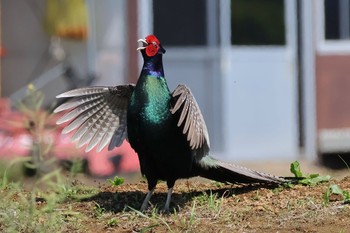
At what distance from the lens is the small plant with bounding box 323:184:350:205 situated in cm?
582

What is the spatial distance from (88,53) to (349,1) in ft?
12.5

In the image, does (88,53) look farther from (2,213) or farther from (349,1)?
(2,213)

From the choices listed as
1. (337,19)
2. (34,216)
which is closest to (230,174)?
(34,216)

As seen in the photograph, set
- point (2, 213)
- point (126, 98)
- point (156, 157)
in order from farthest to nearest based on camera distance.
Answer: point (126, 98), point (156, 157), point (2, 213)

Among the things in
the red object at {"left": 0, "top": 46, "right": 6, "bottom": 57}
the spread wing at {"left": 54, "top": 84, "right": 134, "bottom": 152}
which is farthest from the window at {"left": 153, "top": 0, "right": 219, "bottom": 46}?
the spread wing at {"left": 54, "top": 84, "right": 134, "bottom": 152}

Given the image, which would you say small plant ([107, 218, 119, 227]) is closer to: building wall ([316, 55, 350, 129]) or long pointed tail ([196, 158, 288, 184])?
long pointed tail ([196, 158, 288, 184])

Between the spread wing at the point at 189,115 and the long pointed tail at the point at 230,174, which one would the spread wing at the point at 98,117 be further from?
the spread wing at the point at 189,115

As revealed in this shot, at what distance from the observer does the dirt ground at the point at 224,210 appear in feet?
17.6

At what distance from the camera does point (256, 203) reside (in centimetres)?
596

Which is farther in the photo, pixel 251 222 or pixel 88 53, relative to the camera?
pixel 88 53

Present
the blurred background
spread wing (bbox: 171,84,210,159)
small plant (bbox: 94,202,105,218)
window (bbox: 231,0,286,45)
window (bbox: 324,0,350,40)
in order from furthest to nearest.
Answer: window (bbox: 324,0,350,40), window (bbox: 231,0,286,45), the blurred background, small plant (bbox: 94,202,105,218), spread wing (bbox: 171,84,210,159)

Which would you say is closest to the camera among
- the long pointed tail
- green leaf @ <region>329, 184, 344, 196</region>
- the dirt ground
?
the dirt ground

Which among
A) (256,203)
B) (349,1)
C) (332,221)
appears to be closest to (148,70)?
(256,203)

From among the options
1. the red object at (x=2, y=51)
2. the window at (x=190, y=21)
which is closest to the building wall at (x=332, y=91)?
the window at (x=190, y=21)
